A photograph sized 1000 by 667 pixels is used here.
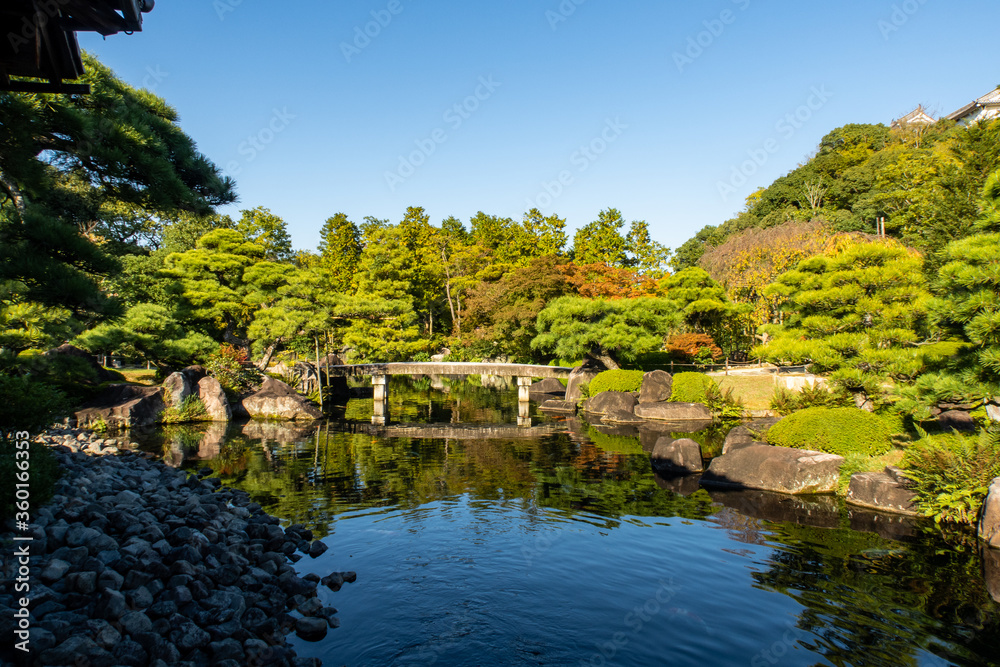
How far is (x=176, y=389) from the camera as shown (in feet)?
78.6

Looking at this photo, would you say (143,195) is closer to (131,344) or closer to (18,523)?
(18,523)

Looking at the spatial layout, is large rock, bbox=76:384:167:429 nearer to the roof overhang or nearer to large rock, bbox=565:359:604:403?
the roof overhang

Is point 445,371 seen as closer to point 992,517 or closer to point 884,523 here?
point 884,523

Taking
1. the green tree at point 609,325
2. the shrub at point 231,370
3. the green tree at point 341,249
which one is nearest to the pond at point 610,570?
the shrub at point 231,370

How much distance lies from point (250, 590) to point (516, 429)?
1681cm

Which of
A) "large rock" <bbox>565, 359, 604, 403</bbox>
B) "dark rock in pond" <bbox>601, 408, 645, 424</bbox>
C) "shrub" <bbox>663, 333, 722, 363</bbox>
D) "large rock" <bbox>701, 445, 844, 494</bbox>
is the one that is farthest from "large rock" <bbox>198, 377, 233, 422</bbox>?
"shrub" <bbox>663, 333, 722, 363</bbox>

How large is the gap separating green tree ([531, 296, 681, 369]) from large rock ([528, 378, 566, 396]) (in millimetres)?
7520

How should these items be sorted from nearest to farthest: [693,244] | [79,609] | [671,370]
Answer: [79,609] < [671,370] < [693,244]

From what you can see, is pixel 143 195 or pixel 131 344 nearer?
pixel 143 195

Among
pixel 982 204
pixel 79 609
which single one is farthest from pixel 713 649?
pixel 982 204

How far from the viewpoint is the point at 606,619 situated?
7.65m

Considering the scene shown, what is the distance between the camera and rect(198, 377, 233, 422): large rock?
2477 centimetres

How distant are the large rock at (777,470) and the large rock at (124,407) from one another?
66.3 ft

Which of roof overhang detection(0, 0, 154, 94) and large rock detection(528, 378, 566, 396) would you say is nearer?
roof overhang detection(0, 0, 154, 94)
